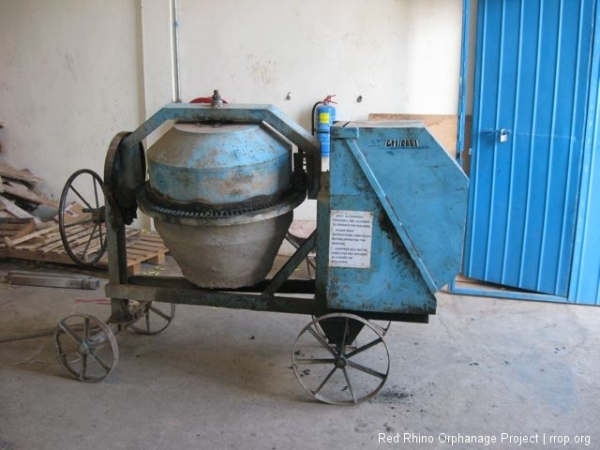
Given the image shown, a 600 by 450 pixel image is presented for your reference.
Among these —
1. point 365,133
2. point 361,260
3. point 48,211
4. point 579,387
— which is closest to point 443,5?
point 365,133

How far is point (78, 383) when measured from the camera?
3523mm

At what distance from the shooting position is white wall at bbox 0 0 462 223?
4984 mm

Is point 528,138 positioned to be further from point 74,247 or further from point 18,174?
point 18,174

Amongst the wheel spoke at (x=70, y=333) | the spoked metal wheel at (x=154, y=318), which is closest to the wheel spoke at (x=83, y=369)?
the wheel spoke at (x=70, y=333)

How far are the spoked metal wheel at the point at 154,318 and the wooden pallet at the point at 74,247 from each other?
76 centimetres

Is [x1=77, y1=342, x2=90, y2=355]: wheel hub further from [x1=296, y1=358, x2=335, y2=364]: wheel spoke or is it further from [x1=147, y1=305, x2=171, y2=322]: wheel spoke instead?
[x1=296, y1=358, x2=335, y2=364]: wheel spoke

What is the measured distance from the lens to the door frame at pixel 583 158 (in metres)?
4.22

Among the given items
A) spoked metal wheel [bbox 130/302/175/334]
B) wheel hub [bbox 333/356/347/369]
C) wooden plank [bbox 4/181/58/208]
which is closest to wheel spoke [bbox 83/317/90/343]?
spoked metal wheel [bbox 130/302/175/334]

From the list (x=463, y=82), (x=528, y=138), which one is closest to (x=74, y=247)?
(x=463, y=82)

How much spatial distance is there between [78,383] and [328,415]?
1.48m

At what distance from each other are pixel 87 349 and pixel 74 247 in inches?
80.0

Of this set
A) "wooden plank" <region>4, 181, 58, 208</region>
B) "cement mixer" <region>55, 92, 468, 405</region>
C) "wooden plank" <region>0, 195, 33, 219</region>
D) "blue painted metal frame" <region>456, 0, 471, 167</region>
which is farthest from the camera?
"wooden plank" <region>4, 181, 58, 208</region>

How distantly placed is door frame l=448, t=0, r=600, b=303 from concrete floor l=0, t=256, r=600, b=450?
187 mm

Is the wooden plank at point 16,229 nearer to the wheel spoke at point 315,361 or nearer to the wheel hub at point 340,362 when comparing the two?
the wheel spoke at point 315,361
